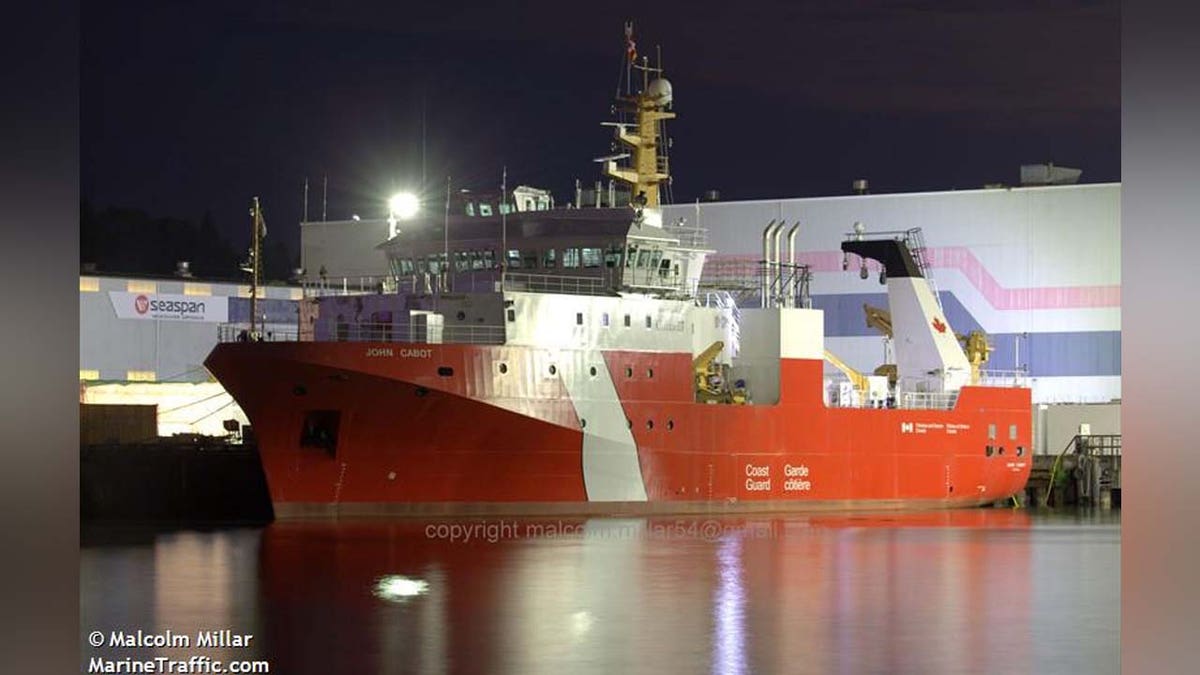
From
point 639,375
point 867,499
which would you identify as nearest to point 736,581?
point 639,375

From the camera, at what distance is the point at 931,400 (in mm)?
35844

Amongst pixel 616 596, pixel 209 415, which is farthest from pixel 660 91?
pixel 616 596

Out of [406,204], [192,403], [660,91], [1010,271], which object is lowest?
[192,403]

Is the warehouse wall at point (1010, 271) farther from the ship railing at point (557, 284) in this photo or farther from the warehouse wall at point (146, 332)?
the ship railing at point (557, 284)

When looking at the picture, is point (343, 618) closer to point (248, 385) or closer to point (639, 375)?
point (248, 385)

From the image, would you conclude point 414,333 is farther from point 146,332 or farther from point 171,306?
point 171,306

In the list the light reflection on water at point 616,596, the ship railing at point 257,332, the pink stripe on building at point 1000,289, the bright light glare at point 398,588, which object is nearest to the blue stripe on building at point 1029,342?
the pink stripe on building at point 1000,289

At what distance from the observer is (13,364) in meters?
6.61

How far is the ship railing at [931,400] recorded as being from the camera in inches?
1406

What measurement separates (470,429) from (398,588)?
820 cm

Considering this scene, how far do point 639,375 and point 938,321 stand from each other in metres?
10.1

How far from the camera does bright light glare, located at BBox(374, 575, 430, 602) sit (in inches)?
712

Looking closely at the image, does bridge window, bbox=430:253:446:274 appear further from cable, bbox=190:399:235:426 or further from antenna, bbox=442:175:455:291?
cable, bbox=190:399:235:426
